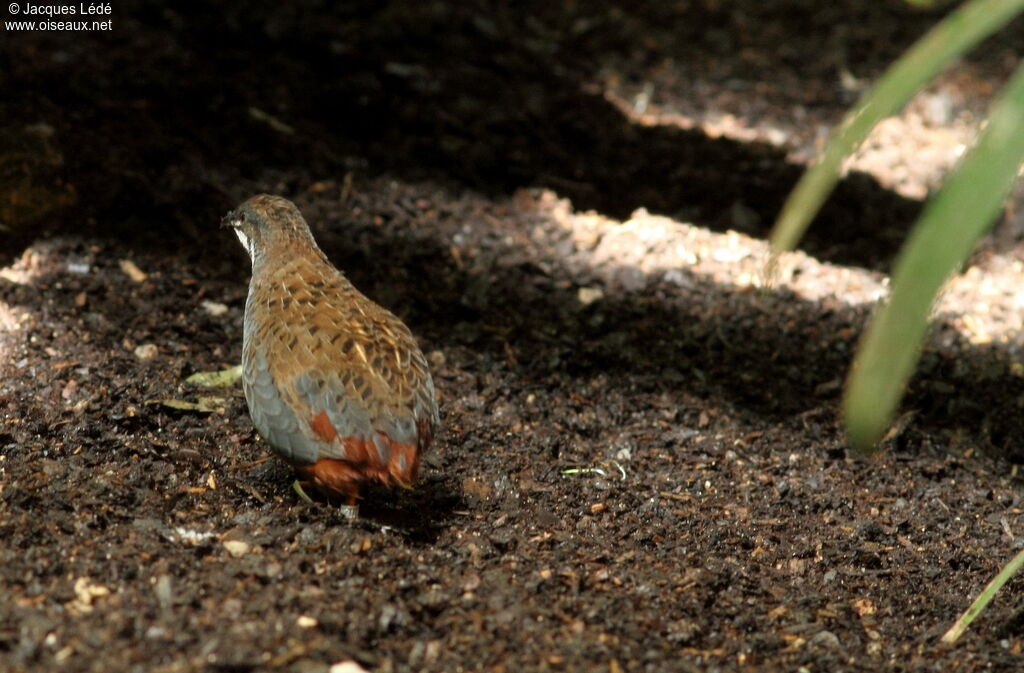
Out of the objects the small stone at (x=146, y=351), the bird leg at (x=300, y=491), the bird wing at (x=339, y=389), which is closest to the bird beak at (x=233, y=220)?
the small stone at (x=146, y=351)

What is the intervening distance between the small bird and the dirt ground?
200 mm

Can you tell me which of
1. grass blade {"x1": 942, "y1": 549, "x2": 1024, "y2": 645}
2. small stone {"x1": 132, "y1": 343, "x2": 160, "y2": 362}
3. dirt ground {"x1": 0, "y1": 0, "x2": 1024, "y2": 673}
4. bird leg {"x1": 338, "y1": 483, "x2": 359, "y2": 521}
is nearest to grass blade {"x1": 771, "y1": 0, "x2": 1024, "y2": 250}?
dirt ground {"x1": 0, "y1": 0, "x2": 1024, "y2": 673}

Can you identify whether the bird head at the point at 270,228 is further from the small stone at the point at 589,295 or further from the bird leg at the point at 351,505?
the small stone at the point at 589,295

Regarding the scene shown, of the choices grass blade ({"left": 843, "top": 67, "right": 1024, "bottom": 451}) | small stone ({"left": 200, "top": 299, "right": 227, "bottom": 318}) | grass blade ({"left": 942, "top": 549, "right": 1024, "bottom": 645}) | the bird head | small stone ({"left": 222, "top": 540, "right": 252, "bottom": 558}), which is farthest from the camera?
small stone ({"left": 200, "top": 299, "right": 227, "bottom": 318})

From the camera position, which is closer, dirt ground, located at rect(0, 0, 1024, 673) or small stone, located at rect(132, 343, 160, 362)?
dirt ground, located at rect(0, 0, 1024, 673)

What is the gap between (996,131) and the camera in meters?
1.34

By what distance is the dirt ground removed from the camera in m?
2.64

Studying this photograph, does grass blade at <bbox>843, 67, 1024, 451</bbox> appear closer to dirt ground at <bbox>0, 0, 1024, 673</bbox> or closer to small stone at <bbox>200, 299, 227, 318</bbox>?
dirt ground at <bbox>0, 0, 1024, 673</bbox>

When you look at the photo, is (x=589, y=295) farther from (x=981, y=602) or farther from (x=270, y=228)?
(x=981, y=602)

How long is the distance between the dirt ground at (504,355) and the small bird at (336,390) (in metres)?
0.20

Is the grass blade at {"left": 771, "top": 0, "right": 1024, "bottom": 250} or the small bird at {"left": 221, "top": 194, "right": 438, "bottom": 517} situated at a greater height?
the grass blade at {"left": 771, "top": 0, "right": 1024, "bottom": 250}

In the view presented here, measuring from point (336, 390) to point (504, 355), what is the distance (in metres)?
1.30

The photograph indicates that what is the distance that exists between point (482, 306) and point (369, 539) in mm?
1762

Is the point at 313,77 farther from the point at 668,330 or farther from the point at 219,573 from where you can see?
the point at 219,573
